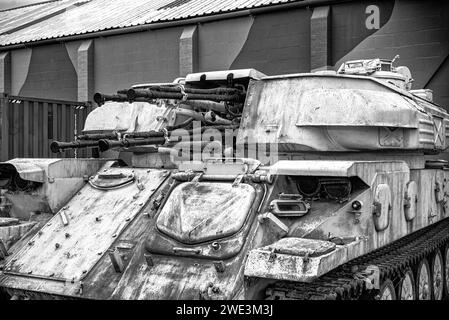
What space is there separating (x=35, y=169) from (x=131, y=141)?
4.09 feet

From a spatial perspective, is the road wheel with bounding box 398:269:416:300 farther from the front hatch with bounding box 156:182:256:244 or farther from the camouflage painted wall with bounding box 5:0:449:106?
the camouflage painted wall with bounding box 5:0:449:106

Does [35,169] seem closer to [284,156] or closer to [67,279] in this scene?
[67,279]

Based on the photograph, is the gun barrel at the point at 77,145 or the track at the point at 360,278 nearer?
the track at the point at 360,278

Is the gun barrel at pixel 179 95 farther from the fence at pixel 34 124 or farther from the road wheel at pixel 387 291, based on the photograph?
the fence at pixel 34 124

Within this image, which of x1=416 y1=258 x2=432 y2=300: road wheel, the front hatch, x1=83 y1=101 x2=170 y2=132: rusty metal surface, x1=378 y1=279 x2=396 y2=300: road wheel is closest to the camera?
the front hatch

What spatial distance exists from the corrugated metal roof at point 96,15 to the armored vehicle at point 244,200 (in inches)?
379

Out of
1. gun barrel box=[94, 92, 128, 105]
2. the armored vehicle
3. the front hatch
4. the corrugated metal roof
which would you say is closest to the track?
the armored vehicle

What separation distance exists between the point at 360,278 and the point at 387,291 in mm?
992

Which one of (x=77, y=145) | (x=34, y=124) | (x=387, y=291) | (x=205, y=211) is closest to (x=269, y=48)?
(x=34, y=124)

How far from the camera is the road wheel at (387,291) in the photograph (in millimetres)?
5707

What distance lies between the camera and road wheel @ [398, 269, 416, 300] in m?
6.42

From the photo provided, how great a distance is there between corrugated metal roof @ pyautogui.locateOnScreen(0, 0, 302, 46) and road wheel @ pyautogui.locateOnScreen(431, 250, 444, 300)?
380 inches

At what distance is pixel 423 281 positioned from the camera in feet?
24.4

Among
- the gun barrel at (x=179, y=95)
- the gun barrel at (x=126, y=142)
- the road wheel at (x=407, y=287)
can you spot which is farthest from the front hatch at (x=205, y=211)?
the road wheel at (x=407, y=287)
